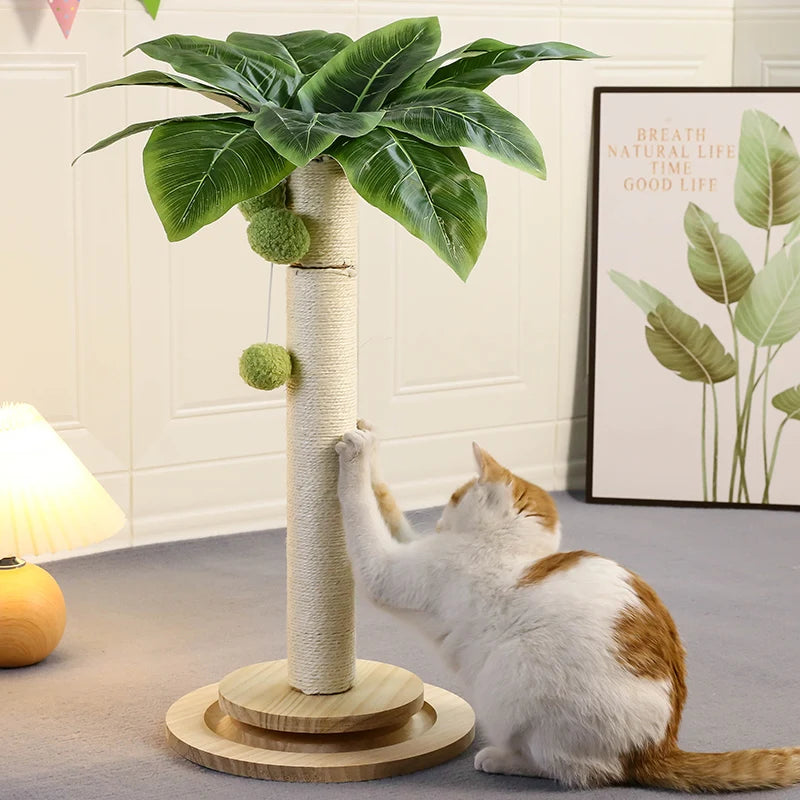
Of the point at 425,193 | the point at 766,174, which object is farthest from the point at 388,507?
the point at 766,174

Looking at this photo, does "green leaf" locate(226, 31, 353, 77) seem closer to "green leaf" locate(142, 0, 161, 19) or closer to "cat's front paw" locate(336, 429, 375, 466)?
"cat's front paw" locate(336, 429, 375, 466)

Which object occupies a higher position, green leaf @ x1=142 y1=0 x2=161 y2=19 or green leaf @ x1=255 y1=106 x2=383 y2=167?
green leaf @ x1=142 y1=0 x2=161 y2=19

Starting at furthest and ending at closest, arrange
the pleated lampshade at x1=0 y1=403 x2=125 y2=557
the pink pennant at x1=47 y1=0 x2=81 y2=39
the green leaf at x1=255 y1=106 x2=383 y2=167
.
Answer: the pink pennant at x1=47 y1=0 x2=81 y2=39 → the pleated lampshade at x1=0 y1=403 x2=125 y2=557 → the green leaf at x1=255 y1=106 x2=383 y2=167

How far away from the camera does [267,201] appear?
181 centimetres

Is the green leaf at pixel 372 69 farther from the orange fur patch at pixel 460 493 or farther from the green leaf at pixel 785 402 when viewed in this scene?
the green leaf at pixel 785 402

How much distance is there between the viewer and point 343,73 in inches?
67.8

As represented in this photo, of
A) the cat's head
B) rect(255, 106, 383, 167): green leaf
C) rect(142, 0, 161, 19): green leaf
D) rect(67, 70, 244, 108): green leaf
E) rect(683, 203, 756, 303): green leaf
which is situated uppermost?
rect(142, 0, 161, 19): green leaf

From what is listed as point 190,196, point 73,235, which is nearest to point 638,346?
point 73,235

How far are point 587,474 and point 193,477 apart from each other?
0.95 meters

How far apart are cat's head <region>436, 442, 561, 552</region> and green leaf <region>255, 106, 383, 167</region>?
1.55 feet

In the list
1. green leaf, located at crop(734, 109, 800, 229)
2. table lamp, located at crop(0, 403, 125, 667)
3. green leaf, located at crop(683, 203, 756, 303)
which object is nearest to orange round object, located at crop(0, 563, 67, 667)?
table lamp, located at crop(0, 403, 125, 667)

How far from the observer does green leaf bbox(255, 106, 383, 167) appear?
1.56 metres

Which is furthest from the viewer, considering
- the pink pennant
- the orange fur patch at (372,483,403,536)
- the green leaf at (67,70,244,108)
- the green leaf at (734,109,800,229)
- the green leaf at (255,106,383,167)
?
the green leaf at (734,109,800,229)

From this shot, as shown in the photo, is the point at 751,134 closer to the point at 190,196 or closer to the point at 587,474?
the point at 587,474
